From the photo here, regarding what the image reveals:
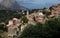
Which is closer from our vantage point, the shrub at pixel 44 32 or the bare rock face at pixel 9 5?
the shrub at pixel 44 32

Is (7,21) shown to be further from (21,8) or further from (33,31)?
(33,31)

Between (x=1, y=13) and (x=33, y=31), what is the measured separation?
36.7ft

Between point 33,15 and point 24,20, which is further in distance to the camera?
point 33,15

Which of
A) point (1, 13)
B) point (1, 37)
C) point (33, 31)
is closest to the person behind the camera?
point (33, 31)

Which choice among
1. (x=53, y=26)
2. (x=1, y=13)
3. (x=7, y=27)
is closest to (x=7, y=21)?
(x=1, y=13)

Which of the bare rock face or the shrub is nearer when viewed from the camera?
the shrub

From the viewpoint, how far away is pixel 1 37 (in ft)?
58.8

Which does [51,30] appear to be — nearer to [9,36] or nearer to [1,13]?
[9,36]

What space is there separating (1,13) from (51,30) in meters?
11.5

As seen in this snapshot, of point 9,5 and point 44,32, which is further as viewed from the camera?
point 9,5

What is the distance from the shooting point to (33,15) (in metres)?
25.7

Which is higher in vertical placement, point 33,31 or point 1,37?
point 33,31

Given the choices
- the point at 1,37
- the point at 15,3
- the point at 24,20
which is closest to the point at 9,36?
the point at 1,37

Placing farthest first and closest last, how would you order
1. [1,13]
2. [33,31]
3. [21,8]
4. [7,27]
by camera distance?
[21,8] → [1,13] → [7,27] → [33,31]
